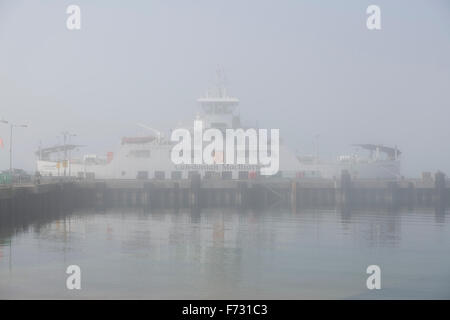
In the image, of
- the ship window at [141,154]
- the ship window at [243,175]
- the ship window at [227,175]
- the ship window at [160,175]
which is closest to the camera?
the ship window at [160,175]

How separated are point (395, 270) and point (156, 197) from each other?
39234mm

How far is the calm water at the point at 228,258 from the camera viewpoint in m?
19.5

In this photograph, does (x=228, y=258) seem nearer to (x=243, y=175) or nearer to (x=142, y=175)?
(x=243, y=175)

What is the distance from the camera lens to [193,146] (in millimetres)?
70000

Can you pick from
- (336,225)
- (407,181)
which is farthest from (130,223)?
(407,181)

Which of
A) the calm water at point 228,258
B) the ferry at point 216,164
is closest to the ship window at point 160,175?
the ferry at point 216,164

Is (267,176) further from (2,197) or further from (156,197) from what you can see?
(2,197)

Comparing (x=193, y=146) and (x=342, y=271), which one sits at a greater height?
(x=193, y=146)

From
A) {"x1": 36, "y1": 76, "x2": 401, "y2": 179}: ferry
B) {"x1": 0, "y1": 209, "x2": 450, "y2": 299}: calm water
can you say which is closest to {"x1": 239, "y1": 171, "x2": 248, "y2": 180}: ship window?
{"x1": 36, "y1": 76, "x2": 401, "y2": 179}: ferry

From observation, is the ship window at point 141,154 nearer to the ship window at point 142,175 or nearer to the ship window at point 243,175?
the ship window at point 142,175

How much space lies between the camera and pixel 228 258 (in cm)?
2519

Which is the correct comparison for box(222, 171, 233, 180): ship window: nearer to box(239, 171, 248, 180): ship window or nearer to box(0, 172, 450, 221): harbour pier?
box(239, 171, 248, 180): ship window

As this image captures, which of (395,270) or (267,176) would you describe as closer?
(395,270)

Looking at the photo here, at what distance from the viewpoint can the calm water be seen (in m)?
19.5
